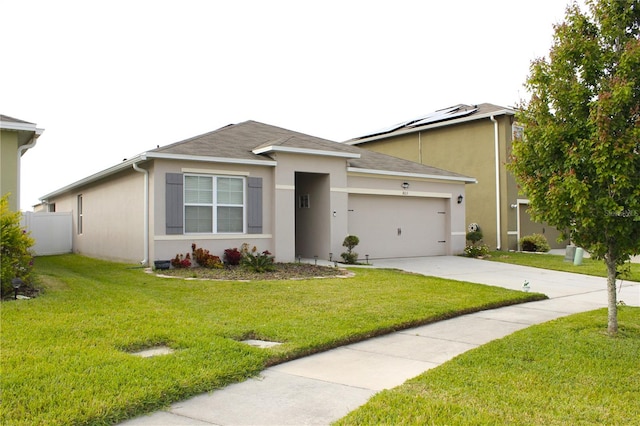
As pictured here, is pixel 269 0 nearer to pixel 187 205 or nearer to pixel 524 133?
pixel 187 205

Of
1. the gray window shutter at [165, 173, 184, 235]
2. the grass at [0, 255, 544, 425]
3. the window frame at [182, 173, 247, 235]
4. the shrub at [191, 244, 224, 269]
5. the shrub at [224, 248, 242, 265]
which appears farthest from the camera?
the shrub at [224, 248, 242, 265]

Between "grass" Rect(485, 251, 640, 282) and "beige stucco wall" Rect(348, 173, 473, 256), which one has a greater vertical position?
"beige stucco wall" Rect(348, 173, 473, 256)

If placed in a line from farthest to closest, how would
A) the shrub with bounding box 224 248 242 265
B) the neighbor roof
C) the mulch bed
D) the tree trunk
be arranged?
the neighbor roof, the shrub with bounding box 224 248 242 265, the mulch bed, the tree trunk

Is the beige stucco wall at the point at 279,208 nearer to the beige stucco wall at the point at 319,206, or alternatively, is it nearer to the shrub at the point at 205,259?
the beige stucco wall at the point at 319,206

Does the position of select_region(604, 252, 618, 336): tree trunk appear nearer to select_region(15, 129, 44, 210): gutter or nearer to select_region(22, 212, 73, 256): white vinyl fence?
select_region(15, 129, 44, 210): gutter

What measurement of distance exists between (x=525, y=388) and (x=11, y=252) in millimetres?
7726

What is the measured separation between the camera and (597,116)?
564 centimetres

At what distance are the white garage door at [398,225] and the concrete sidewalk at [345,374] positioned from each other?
7816 mm

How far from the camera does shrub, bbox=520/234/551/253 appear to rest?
20.0m

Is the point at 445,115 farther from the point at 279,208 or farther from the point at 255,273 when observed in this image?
the point at 255,273

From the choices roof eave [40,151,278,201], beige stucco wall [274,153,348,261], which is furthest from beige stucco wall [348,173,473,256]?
roof eave [40,151,278,201]

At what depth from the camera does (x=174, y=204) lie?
12.9 m

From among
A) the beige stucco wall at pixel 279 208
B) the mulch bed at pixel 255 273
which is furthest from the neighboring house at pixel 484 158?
the mulch bed at pixel 255 273

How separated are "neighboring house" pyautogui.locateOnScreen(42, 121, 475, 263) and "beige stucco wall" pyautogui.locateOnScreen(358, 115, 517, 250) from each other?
2.78 m
